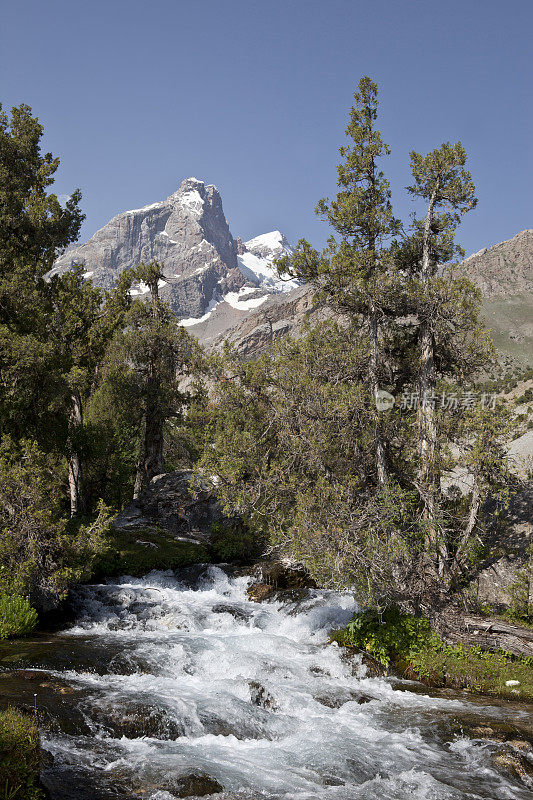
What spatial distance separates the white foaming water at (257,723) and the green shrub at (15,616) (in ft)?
4.77

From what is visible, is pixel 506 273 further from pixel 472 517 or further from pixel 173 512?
pixel 472 517

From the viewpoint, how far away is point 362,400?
56.6 ft

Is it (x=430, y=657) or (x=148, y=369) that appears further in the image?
(x=148, y=369)

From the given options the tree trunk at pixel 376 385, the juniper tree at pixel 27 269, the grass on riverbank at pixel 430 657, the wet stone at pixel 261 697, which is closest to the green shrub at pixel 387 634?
the grass on riverbank at pixel 430 657

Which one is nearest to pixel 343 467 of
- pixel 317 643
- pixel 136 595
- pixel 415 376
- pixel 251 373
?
pixel 415 376

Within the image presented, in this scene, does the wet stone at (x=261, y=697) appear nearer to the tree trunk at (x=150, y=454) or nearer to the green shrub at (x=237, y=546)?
the green shrub at (x=237, y=546)

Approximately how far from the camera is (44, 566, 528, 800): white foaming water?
8609 mm

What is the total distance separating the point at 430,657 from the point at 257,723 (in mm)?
5715

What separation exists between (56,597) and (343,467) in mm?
10315

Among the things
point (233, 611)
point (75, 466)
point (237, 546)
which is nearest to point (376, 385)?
point (233, 611)

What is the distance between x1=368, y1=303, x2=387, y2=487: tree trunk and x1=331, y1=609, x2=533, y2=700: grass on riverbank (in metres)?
4.15

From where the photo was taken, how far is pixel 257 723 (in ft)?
35.7

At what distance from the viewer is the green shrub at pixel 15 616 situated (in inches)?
575

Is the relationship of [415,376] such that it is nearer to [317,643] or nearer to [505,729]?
[317,643]
